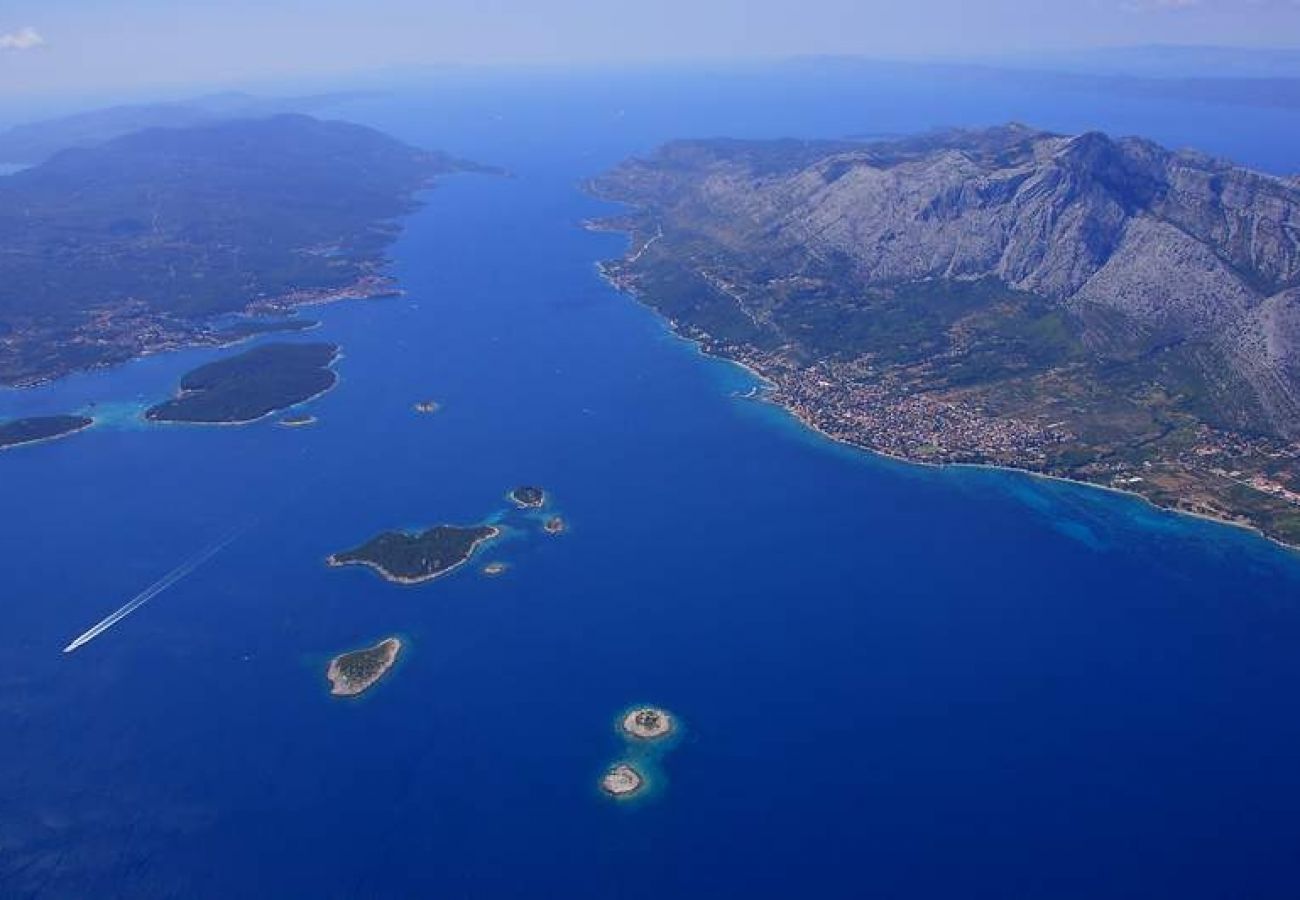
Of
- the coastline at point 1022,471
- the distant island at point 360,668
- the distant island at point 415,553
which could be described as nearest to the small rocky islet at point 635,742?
the distant island at point 360,668

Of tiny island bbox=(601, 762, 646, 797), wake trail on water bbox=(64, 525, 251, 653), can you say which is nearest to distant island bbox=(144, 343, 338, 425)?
wake trail on water bbox=(64, 525, 251, 653)

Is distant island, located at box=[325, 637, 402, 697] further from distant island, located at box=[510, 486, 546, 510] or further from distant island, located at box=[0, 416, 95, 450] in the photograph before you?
distant island, located at box=[0, 416, 95, 450]

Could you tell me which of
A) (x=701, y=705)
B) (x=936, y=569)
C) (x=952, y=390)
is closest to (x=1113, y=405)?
(x=952, y=390)

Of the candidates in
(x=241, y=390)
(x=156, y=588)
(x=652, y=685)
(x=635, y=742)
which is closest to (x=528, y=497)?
(x=652, y=685)

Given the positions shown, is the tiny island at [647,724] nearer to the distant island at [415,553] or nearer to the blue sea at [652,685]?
the blue sea at [652,685]

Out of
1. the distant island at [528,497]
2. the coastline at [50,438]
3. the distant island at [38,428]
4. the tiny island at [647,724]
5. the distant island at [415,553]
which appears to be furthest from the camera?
the distant island at [38,428]

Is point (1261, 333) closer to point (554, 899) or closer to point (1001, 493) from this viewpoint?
point (1001, 493)
